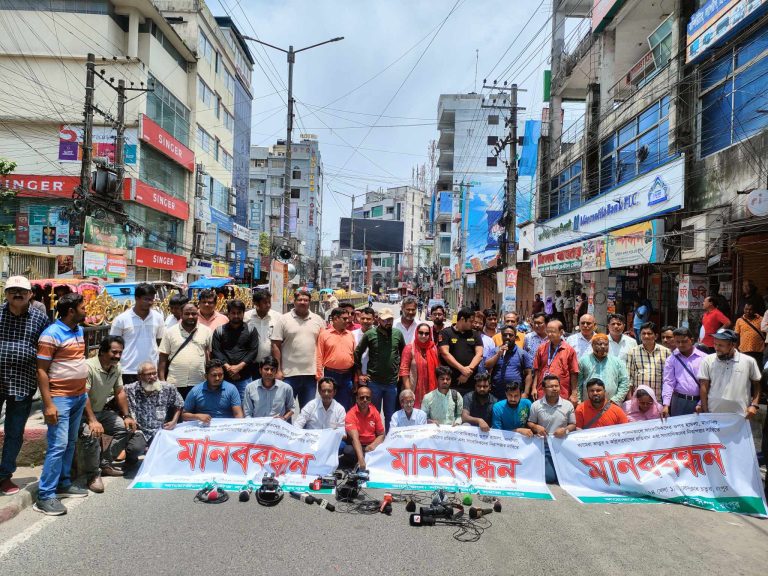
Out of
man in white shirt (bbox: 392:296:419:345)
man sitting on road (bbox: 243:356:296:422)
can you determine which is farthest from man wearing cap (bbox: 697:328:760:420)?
man sitting on road (bbox: 243:356:296:422)

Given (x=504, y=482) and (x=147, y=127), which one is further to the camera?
(x=147, y=127)

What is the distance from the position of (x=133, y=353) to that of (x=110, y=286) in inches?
414

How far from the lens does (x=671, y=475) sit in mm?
5711

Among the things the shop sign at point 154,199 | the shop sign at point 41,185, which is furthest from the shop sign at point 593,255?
the shop sign at point 41,185

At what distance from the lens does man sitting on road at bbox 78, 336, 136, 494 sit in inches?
215

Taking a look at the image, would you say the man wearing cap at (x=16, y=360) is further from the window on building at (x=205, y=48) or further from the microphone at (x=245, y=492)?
the window on building at (x=205, y=48)

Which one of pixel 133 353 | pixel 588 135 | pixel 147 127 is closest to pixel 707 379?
pixel 133 353

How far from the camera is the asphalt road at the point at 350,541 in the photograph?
3953mm

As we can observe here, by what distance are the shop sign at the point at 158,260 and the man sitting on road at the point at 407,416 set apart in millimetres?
25348

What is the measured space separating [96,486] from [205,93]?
37.4 meters

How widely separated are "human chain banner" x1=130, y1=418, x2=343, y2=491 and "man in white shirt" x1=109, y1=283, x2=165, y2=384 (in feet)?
3.65

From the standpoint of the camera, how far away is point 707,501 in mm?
5496

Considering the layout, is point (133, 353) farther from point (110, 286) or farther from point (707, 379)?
point (110, 286)

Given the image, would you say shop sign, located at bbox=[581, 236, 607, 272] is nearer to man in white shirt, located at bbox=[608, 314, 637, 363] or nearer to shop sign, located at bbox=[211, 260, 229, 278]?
man in white shirt, located at bbox=[608, 314, 637, 363]
